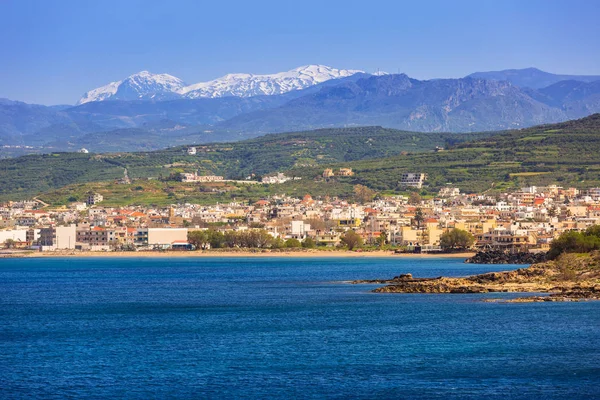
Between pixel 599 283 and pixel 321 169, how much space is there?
483ft

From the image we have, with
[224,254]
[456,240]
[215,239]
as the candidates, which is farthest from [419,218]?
[215,239]

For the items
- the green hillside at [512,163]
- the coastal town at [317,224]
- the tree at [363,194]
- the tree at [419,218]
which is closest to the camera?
the coastal town at [317,224]

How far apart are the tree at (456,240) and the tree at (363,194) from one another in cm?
5120

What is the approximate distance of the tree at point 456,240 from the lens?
11194 centimetres

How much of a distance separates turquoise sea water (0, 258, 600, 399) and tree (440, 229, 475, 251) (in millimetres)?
50921

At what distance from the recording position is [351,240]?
119562 millimetres

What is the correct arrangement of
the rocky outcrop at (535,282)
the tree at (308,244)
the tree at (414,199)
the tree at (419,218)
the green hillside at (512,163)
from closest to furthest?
the rocky outcrop at (535,282) → the tree at (308,244) → the tree at (419,218) → the tree at (414,199) → the green hillside at (512,163)

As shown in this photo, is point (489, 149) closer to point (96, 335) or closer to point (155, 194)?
point (155, 194)

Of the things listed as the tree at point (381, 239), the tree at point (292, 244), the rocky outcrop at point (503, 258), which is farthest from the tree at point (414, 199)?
the rocky outcrop at point (503, 258)

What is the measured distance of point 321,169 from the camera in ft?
652

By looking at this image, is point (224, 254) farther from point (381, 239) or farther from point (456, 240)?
point (456, 240)

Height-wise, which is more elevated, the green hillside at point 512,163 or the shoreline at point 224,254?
the green hillside at point 512,163

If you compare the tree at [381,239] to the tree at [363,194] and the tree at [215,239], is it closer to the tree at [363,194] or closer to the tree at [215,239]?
the tree at [215,239]

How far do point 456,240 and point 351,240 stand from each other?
1246cm
